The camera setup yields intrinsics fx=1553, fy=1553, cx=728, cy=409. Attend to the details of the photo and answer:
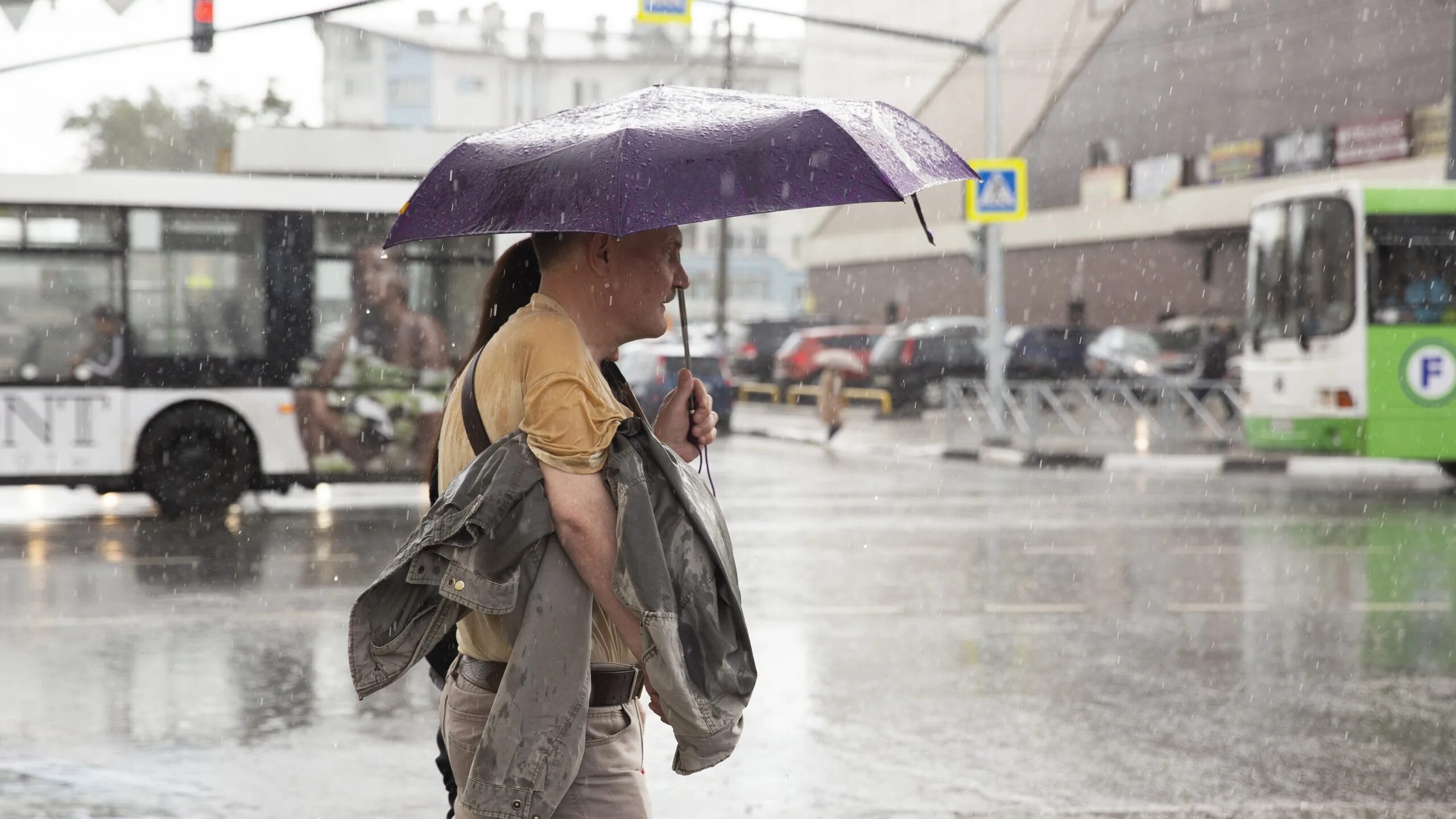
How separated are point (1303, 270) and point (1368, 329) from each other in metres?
1.06

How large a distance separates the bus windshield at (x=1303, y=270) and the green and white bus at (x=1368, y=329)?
1 centimetres

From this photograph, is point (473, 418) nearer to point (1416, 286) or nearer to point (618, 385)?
point (618, 385)

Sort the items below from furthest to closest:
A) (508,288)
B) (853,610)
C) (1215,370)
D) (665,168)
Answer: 1. (1215,370)
2. (853,610)
3. (508,288)
4. (665,168)

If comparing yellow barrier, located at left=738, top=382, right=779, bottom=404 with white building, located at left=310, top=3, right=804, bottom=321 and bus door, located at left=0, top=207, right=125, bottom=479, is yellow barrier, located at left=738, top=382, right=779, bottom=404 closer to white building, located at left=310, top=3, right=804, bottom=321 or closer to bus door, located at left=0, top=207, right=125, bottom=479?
bus door, located at left=0, top=207, right=125, bottom=479

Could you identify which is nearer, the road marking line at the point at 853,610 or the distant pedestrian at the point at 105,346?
the road marking line at the point at 853,610

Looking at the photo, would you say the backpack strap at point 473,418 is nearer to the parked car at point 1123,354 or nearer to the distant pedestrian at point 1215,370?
the distant pedestrian at point 1215,370

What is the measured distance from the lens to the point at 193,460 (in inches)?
520

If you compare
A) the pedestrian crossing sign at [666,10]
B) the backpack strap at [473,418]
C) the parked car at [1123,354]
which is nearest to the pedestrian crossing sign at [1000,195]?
the pedestrian crossing sign at [666,10]

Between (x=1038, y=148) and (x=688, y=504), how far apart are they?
47607 millimetres

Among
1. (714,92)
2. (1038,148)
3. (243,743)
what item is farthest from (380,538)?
(1038,148)

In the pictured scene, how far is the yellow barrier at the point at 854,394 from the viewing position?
105 ft

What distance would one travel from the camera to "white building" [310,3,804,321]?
8294cm

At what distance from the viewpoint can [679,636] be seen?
2414 mm

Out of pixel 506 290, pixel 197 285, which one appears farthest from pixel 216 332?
pixel 506 290
